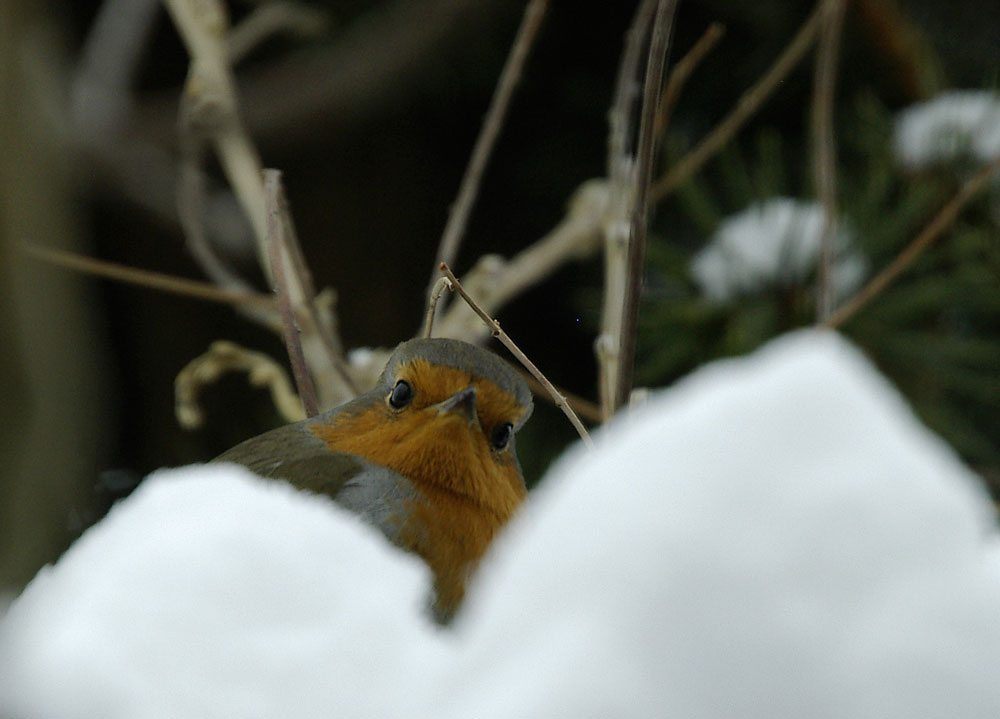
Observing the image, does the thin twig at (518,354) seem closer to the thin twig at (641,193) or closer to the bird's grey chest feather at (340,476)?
the thin twig at (641,193)

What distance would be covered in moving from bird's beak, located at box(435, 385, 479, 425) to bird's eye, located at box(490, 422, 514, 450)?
0.17ft

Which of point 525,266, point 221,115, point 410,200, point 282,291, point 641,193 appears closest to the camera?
point 641,193

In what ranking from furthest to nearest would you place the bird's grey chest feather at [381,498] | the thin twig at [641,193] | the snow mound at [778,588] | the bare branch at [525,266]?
the bare branch at [525,266]
the bird's grey chest feather at [381,498]
the thin twig at [641,193]
the snow mound at [778,588]

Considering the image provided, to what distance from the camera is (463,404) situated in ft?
3.33

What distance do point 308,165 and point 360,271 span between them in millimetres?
295

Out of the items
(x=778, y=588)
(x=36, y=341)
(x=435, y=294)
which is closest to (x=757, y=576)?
(x=778, y=588)

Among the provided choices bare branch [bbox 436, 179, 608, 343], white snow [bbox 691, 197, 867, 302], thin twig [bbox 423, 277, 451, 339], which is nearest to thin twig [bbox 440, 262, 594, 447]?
thin twig [bbox 423, 277, 451, 339]

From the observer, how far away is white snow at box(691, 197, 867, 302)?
1581mm

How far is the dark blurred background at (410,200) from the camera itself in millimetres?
1679

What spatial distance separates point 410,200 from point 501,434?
1.57 m

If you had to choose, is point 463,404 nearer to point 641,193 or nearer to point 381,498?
point 381,498

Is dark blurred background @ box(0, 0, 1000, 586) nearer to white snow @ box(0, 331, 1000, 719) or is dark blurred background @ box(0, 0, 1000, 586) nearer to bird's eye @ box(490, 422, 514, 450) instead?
bird's eye @ box(490, 422, 514, 450)

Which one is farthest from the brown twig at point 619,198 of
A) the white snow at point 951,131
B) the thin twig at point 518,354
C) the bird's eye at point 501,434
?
the white snow at point 951,131

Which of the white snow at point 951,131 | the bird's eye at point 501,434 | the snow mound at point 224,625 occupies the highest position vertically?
the snow mound at point 224,625
